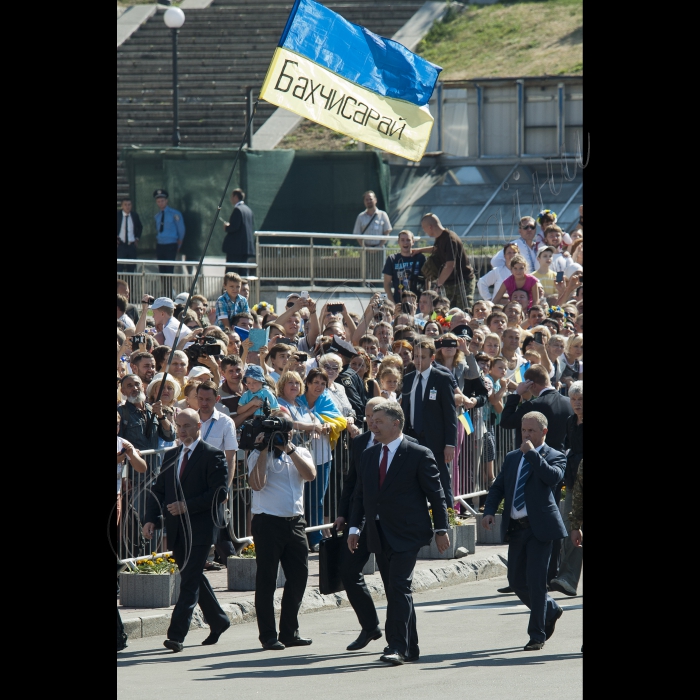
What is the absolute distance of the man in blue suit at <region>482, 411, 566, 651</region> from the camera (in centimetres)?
1055

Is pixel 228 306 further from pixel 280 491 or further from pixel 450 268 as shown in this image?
pixel 280 491

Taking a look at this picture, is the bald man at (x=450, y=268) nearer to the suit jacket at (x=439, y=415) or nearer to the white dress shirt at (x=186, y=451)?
the suit jacket at (x=439, y=415)

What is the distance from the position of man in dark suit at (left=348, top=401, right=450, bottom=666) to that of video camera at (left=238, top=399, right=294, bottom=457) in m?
0.70

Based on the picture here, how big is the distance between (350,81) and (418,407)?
321 cm

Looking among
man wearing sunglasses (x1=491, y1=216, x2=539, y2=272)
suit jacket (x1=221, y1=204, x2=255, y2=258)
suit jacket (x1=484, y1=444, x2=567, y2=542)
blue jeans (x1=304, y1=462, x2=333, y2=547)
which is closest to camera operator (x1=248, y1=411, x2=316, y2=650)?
suit jacket (x1=484, y1=444, x2=567, y2=542)

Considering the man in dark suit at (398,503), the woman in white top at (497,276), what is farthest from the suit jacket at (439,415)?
the woman in white top at (497,276)

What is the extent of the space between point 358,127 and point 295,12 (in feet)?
4.14

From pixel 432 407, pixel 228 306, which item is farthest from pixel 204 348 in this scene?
pixel 228 306

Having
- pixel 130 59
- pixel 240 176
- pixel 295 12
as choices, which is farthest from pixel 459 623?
pixel 130 59

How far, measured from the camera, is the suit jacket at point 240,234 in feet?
78.6

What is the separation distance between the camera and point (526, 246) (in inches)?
820

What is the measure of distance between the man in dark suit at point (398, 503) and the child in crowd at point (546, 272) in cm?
1028

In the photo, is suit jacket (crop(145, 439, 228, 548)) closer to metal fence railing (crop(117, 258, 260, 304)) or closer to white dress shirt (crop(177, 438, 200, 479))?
white dress shirt (crop(177, 438, 200, 479))

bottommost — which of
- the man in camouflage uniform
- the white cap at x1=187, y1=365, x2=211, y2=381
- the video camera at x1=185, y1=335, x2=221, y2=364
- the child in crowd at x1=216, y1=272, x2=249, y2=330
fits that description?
the man in camouflage uniform
